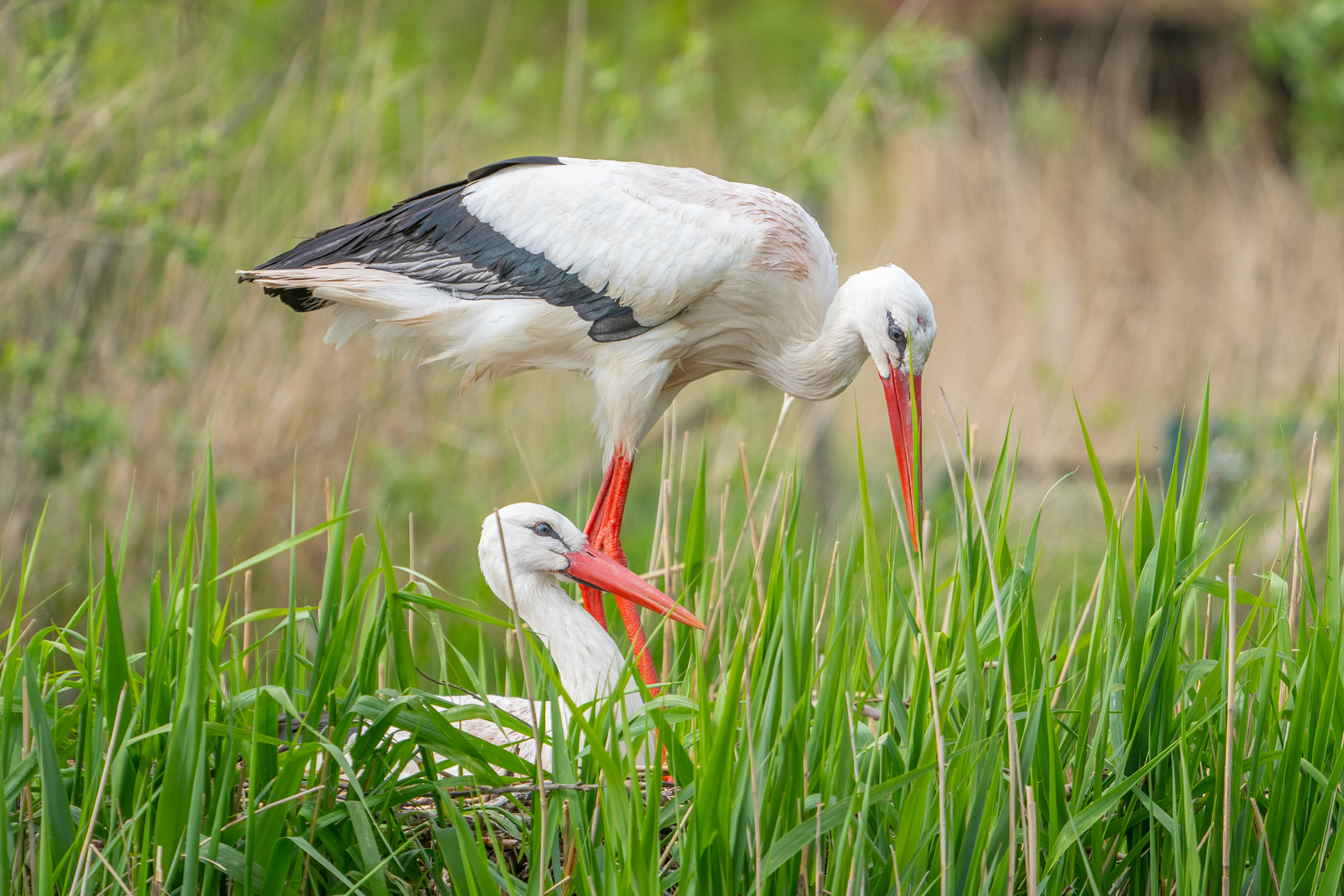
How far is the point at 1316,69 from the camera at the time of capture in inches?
269

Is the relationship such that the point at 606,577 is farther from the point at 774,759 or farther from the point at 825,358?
the point at 774,759

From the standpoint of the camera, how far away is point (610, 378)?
3.25 metres

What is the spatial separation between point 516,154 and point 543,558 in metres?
4.62

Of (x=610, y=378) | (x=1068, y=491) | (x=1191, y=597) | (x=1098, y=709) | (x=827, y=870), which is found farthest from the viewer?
(x=1068, y=491)

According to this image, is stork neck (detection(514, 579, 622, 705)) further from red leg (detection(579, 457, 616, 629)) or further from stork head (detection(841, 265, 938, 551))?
stork head (detection(841, 265, 938, 551))

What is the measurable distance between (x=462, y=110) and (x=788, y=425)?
2909 mm

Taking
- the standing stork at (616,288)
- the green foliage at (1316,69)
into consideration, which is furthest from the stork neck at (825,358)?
the green foliage at (1316,69)

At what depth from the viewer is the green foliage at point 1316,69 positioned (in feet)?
21.7

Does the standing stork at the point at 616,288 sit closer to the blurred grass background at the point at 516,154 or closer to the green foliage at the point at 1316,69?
the blurred grass background at the point at 516,154

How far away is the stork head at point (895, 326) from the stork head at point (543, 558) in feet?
2.29

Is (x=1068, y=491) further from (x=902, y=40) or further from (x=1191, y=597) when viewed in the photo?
(x=1191, y=597)

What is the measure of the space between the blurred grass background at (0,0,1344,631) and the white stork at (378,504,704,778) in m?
0.21

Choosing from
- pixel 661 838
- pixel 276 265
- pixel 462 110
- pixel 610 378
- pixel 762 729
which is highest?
pixel 462 110

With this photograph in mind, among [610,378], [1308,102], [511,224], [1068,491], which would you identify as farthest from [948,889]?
[1308,102]
